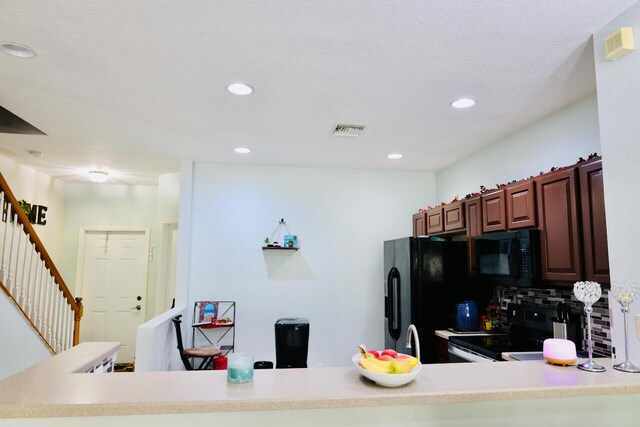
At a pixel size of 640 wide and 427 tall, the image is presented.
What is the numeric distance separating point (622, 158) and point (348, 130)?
7.14 ft

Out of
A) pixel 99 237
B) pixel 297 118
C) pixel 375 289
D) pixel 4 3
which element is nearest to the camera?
pixel 4 3

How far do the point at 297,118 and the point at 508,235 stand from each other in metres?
1.88

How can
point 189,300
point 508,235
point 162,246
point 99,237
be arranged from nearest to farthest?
point 508,235, point 189,300, point 162,246, point 99,237

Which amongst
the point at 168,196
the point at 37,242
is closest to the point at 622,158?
the point at 37,242

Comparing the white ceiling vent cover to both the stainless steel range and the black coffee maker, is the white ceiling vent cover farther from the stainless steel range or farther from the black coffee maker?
the black coffee maker

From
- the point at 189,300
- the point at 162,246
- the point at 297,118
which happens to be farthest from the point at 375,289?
the point at 162,246

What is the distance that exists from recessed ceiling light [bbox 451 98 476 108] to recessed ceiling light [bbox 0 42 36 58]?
2699 millimetres

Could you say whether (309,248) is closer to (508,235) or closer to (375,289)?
(375,289)

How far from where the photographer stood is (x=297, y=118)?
346 cm

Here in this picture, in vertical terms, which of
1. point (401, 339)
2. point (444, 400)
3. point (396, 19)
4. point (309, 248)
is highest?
point (396, 19)

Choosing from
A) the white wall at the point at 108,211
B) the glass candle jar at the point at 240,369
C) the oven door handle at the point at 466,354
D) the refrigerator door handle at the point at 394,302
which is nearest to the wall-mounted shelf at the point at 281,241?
the refrigerator door handle at the point at 394,302

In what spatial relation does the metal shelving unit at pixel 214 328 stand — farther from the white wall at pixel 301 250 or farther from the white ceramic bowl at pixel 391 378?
the white ceramic bowl at pixel 391 378

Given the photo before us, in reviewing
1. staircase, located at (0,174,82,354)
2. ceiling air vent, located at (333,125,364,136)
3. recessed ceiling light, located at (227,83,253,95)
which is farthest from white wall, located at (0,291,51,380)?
ceiling air vent, located at (333,125,364,136)

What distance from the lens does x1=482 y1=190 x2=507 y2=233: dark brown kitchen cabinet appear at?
3.39m
